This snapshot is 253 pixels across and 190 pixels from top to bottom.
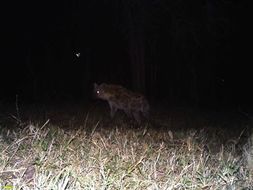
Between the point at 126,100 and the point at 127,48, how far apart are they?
1394 centimetres

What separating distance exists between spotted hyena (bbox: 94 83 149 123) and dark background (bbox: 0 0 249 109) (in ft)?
18.7

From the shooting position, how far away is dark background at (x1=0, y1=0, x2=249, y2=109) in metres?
18.2

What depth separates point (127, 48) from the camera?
25938mm

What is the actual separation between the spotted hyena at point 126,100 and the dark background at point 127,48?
225 inches

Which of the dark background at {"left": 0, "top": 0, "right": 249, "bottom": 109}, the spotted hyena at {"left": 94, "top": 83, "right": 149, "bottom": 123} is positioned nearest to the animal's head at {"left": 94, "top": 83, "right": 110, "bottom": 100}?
the spotted hyena at {"left": 94, "top": 83, "right": 149, "bottom": 123}

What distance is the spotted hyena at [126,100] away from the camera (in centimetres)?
1214

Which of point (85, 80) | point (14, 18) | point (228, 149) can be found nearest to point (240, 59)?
point (85, 80)

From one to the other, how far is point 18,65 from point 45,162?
73.2ft

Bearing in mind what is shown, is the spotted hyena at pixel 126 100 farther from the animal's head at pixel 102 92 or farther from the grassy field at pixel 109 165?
the grassy field at pixel 109 165

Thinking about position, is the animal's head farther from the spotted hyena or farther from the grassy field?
the grassy field

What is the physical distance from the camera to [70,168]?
449cm

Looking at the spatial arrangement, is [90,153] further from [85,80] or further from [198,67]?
[198,67]

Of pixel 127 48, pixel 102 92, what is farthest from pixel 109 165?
pixel 127 48

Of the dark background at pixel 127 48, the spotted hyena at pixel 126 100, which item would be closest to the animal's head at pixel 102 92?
the spotted hyena at pixel 126 100
